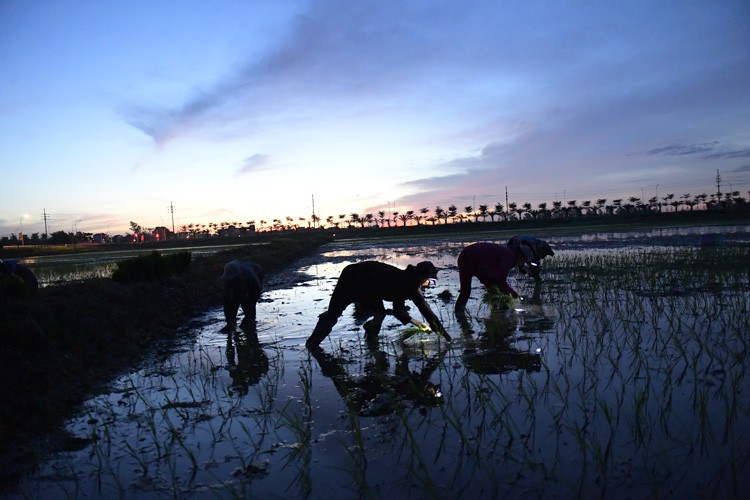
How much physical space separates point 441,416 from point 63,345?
4.69 metres

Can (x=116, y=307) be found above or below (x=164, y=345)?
above

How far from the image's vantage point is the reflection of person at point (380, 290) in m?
5.55

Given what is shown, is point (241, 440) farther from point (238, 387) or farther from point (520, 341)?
point (520, 341)

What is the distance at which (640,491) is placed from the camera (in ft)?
8.09

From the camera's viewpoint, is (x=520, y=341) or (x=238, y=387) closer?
(x=238, y=387)

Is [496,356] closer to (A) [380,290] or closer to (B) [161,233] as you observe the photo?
(A) [380,290]

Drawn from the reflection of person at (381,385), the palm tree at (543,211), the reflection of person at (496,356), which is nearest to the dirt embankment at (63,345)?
the reflection of person at (381,385)

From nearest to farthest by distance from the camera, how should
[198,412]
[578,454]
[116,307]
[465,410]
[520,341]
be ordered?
[578,454] → [465,410] → [198,412] → [520,341] → [116,307]

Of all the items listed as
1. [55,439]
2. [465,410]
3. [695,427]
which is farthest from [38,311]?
[695,427]

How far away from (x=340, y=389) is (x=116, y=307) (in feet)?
16.3

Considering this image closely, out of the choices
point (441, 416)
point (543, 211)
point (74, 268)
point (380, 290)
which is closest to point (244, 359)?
point (380, 290)

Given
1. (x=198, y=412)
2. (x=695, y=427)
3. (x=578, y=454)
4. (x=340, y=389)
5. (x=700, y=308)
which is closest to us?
(x=578, y=454)

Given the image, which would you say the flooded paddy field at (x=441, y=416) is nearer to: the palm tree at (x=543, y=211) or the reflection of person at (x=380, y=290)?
the reflection of person at (x=380, y=290)

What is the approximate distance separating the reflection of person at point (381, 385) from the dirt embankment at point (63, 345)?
244 cm
